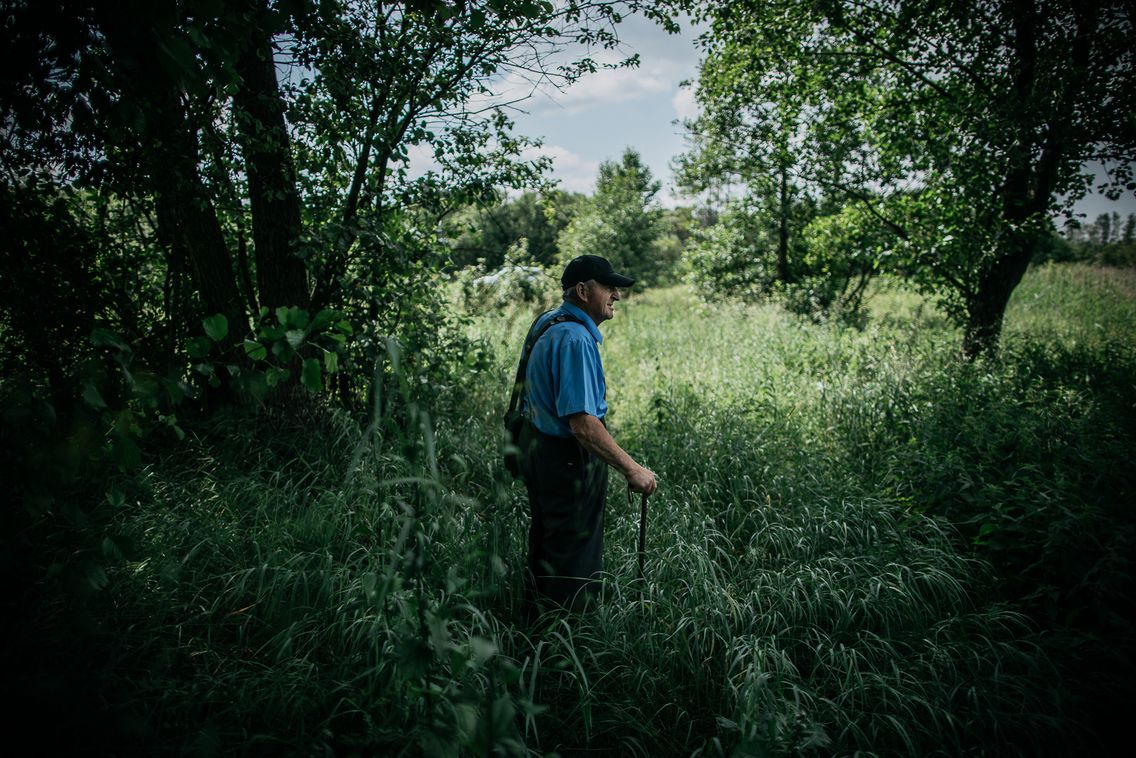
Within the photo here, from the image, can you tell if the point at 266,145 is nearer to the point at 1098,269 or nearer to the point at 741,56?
the point at 741,56

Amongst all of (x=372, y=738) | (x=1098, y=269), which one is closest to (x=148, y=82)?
(x=372, y=738)

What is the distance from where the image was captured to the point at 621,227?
71.0 feet

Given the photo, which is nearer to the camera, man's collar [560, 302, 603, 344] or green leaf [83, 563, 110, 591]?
green leaf [83, 563, 110, 591]

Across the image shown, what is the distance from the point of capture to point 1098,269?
1535cm

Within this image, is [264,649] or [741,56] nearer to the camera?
[264,649]

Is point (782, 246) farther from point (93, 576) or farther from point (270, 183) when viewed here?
point (93, 576)

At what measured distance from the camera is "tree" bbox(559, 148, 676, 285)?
21.5 m

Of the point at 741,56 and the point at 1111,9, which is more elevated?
the point at 741,56

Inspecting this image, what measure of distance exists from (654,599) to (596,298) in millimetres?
1715

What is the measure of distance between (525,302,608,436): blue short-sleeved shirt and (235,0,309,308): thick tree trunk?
7.95ft

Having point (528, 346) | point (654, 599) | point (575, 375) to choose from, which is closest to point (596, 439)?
point (575, 375)

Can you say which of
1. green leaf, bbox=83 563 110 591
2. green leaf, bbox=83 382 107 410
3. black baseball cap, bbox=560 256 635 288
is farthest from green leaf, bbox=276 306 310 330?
black baseball cap, bbox=560 256 635 288

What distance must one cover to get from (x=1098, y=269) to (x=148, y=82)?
2227cm

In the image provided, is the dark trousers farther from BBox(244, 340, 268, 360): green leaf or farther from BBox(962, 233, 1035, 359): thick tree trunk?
BBox(962, 233, 1035, 359): thick tree trunk
